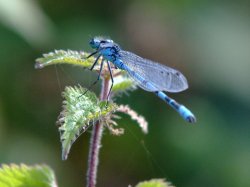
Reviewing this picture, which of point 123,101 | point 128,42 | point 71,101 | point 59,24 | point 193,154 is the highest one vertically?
point 59,24

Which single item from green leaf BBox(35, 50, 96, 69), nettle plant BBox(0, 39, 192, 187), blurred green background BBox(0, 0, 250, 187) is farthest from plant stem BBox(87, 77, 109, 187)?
blurred green background BBox(0, 0, 250, 187)

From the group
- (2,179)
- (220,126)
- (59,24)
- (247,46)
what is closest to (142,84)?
(2,179)

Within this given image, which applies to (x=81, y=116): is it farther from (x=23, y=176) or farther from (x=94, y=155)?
(x=23, y=176)

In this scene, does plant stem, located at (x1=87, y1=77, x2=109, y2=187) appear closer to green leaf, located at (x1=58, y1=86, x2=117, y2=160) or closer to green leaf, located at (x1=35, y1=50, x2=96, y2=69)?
green leaf, located at (x1=58, y1=86, x2=117, y2=160)

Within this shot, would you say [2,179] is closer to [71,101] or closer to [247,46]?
[71,101]

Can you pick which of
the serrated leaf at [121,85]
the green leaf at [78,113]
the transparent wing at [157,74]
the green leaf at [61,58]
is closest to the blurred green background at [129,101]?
the transparent wing at [157,74]

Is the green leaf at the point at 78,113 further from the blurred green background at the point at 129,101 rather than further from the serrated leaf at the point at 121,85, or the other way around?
the blurred green background at the point at 129,101

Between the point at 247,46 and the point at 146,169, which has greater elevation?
the point at 247,46

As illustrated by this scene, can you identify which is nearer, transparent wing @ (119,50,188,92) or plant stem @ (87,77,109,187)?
plant stem @ (87,77,109,187)
